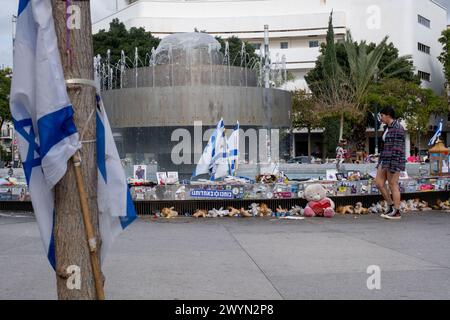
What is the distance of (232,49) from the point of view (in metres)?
48.2

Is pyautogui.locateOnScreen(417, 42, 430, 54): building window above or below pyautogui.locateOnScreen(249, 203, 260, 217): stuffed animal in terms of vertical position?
above

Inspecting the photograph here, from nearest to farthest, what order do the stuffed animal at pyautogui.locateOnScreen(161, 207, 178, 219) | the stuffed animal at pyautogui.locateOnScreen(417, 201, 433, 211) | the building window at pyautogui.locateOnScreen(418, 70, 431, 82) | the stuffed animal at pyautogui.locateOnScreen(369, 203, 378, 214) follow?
the stuffed animal at pyautogui.locateOnScreen(161, 207, 178, 219)
the stuffed animal at pyautogui.locateOnScreen(369, 203, 378, 214)
the stuffed animal at pyautogui.locateOnScreen(417, 201, 433, 211)
the building window at pyautogui.locateOnScreen(418, 70, 431, 82)

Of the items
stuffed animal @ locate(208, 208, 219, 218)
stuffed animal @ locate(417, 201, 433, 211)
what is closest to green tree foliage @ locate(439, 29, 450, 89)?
stuffed animal @ locate(417, 201, 433, 211)

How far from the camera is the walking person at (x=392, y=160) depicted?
9.04m

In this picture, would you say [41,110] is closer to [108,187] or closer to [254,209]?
[108,187]

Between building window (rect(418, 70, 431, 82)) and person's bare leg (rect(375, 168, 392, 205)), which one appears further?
building window (rect(418, 70, 431, 82))

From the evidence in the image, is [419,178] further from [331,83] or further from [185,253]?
[331,83]

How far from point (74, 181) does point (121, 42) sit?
46.6 meters

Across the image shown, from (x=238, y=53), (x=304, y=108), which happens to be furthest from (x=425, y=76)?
(x=238, y=53)

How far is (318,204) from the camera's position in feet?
32.1

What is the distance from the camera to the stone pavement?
4.48m

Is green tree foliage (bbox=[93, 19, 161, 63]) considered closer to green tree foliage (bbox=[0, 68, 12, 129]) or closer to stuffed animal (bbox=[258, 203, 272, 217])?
green tree foliage (bbox=[0, 68, 12, 129])

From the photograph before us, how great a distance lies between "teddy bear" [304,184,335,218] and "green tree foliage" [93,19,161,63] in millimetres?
37668

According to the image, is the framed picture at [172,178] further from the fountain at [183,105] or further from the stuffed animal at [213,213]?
the fountain at [183,105]
